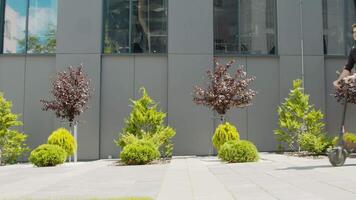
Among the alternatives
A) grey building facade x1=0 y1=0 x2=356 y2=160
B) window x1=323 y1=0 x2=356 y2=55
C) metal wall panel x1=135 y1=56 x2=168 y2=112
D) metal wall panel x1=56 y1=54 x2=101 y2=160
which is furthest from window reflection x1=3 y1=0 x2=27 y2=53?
window x1=323 y1=0 x2=356 y2=55

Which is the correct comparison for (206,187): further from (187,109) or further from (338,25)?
(338,25)

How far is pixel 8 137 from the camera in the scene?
55.6 ft

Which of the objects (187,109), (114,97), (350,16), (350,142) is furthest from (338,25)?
(114,97)

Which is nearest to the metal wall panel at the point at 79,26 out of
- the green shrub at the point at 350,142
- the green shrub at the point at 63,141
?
the green shrub at the point at 63,141

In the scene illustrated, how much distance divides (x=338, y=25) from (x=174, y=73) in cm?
831

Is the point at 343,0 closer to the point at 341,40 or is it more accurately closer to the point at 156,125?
the point at 341,40

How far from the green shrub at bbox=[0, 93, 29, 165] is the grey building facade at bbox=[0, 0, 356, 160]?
131cm

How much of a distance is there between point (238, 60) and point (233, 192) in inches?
513

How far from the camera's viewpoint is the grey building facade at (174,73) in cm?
1844

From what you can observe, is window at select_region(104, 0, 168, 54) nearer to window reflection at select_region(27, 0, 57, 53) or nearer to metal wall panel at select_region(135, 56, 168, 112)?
metal wall panel at select_region(135, 56, 168, 112)

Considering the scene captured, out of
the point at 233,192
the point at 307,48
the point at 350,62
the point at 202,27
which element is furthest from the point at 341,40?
the point at 233,192

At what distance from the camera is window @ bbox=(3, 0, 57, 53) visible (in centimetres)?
1902

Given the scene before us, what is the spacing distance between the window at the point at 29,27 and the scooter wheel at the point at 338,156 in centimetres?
1358

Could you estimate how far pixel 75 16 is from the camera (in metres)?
18.6
